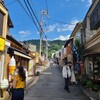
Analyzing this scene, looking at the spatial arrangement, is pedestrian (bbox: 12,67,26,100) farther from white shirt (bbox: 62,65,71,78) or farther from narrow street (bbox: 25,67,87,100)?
white shirt (bbox: 62,65,71,78)

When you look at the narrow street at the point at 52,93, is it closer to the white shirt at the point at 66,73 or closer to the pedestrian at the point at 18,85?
the white shirt at the point at 66,73

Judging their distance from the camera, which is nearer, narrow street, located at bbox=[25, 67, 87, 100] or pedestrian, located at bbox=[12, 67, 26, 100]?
pedestrian, located at bbox=[12, 67, 26, 100]

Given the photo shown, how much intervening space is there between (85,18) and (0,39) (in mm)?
11092

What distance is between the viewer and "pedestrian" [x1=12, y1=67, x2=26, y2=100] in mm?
7504

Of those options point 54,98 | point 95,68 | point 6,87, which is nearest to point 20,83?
point 6,87

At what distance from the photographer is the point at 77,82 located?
17875 mm

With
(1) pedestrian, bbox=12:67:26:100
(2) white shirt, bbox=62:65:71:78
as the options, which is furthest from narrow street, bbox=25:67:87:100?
(1) pedestrian, bbox=12:67:26:100

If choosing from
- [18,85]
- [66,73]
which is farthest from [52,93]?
[18,85]

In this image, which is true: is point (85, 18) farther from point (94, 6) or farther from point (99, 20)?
point (99, 20)

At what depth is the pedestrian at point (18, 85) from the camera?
24.6ft

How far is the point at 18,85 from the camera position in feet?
24.8

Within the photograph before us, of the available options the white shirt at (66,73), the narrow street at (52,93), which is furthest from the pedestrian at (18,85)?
the white shirt at (66,73)

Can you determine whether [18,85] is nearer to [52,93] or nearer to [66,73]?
[52,93]

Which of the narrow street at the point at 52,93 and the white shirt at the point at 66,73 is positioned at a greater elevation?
the white shirt at the point at 66,73
